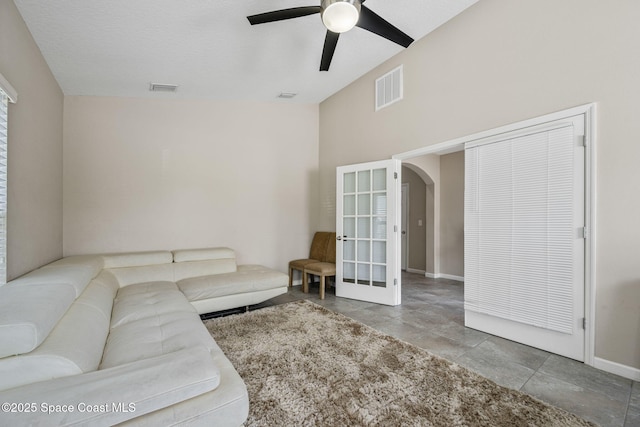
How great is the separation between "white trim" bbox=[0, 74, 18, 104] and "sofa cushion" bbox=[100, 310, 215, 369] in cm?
176

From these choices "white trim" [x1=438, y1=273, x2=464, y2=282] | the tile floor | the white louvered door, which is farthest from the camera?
"white trim" [x1=438, y1=273, x2=464, y2=282]

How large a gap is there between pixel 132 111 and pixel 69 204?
146 centimetres

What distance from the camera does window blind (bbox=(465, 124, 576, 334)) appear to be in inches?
88.8

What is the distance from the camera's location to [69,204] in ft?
11.5

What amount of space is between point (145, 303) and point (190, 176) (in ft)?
7.49

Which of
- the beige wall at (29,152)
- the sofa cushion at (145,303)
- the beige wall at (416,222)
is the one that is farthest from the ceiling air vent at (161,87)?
the beige wall at (416,222)

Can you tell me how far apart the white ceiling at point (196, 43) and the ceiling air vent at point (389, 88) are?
0.71 feet

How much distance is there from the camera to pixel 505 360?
2.23 m

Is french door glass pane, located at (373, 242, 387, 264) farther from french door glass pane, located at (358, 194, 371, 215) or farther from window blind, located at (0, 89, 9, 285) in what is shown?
window blind, located at (0, 89, 9, 285)

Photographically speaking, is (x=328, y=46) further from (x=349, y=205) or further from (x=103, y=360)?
(x=103, y=360)

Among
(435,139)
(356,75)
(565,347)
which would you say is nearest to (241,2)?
(356,75)

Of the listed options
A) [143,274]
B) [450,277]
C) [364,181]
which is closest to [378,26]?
[364,181]

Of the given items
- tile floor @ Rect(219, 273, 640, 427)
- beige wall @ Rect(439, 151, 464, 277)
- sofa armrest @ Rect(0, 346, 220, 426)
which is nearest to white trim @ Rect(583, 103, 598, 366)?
tile floor @ Rect(219, 273, 640, 427)

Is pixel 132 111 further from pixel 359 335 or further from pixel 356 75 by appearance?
pixel 359 335
